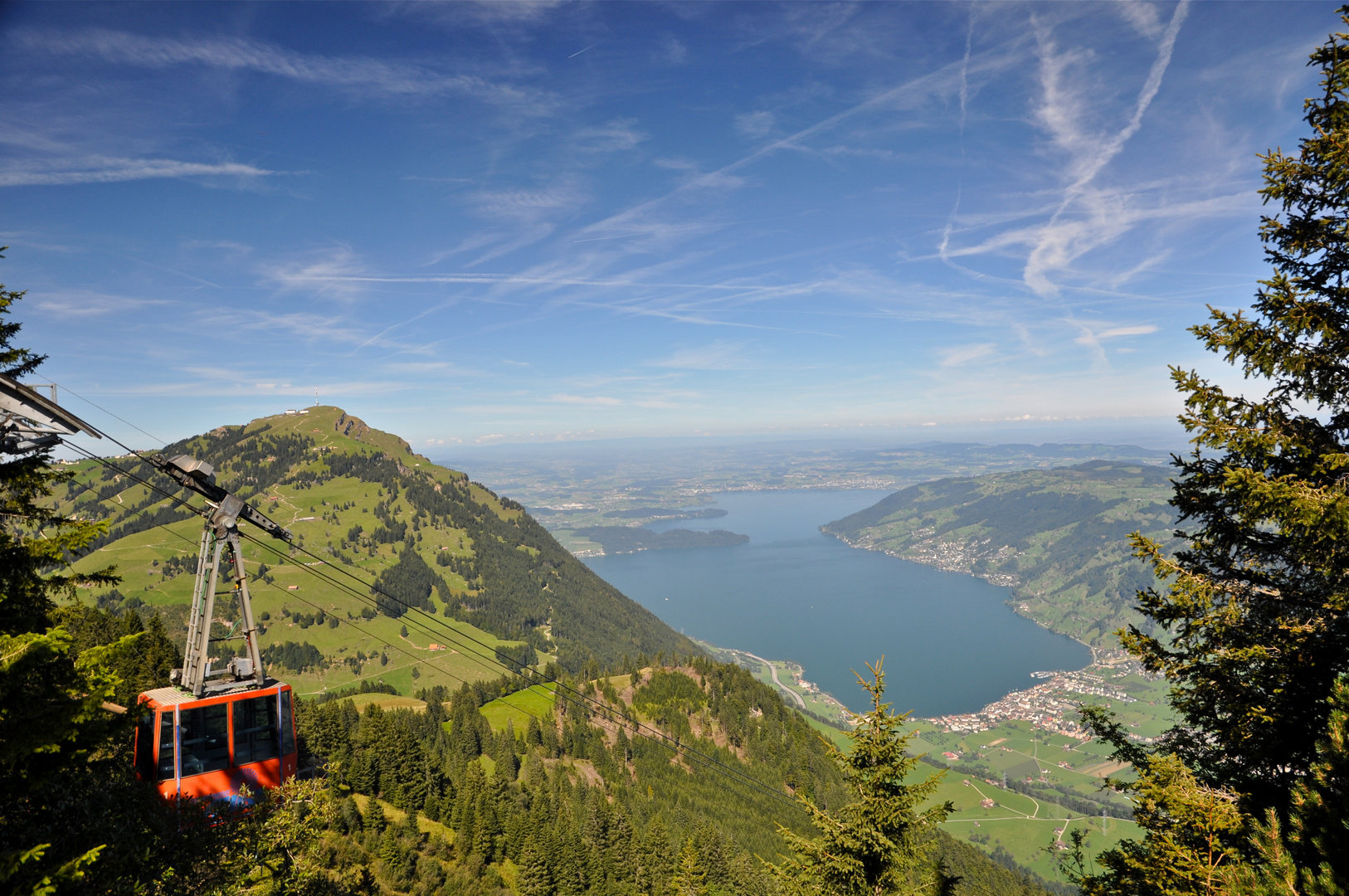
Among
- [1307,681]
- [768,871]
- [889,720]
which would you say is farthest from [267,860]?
[1307,681]

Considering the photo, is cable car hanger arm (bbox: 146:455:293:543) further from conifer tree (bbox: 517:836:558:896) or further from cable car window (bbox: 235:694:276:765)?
conifer tree (bbox: 517:836:558:896)

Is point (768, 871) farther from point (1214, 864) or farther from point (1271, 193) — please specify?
point (1271, 193)

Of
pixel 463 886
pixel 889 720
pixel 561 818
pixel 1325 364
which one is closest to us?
pixel 1325 364

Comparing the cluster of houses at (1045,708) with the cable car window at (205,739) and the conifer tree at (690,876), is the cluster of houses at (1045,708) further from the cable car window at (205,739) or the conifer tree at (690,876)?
the cable car window at (205,739)

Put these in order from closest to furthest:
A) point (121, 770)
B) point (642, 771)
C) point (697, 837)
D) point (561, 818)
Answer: point (121, 770) < point (697, 837) < point (561, 818) < point (642, 771)

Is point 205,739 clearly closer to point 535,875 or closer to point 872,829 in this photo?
point 872,829

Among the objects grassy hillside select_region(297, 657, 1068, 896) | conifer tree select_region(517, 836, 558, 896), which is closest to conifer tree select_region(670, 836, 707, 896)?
grassy hillside select_region(297, 657, 1068, 896)
